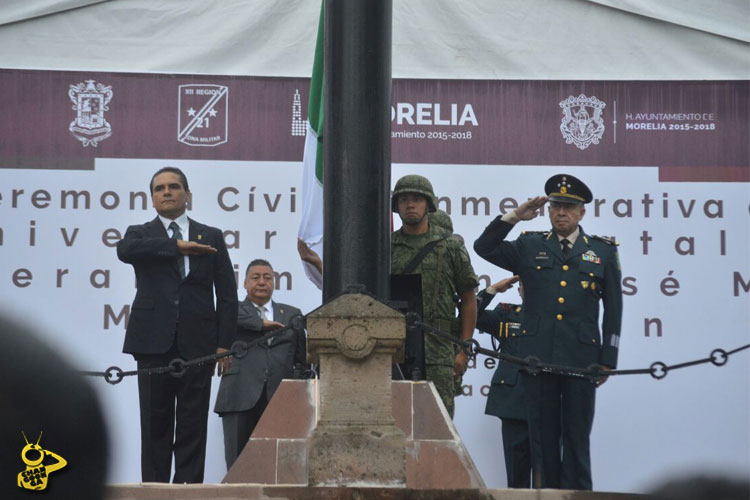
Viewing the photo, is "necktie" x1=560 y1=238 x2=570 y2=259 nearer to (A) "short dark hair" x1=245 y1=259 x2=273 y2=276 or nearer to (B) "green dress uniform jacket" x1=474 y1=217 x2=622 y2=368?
(B) "green dress uniform jacket" x1=474 y1=217 x2=622 y2=368

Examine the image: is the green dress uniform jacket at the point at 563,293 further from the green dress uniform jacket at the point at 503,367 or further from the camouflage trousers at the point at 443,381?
the green dress uniform jacket at the point at 503,367

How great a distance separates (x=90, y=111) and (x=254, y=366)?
5.83 ft

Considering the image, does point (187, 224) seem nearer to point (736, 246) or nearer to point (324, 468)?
point (324, 468)

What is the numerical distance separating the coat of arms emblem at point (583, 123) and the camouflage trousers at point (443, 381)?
81.0 inches

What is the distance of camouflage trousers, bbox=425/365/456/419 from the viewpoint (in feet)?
18.3

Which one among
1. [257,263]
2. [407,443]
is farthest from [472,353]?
[257,263]

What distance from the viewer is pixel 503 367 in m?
6.77

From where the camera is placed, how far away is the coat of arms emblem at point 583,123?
7.12m

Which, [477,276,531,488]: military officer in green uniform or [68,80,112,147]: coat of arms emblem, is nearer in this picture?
[477,276,531,488]: military officer in green uniform

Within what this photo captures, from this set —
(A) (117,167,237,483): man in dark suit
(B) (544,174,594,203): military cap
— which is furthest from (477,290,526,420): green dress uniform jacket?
(A) (117,167,237,483): man in dark suit

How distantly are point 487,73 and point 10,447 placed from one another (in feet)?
22.1

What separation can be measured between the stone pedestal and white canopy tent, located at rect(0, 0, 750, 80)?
2.87 metres

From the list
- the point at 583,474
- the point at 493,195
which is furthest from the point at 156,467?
the point at 493,195

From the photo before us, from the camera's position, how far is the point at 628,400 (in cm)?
706
